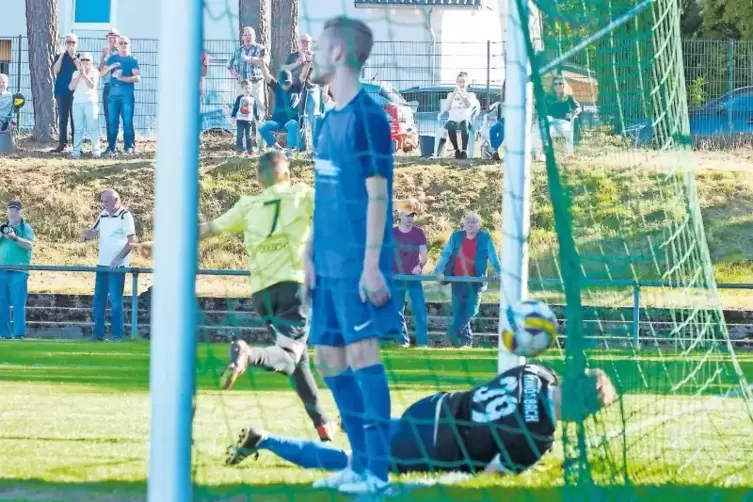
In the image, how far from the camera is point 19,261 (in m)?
15.7

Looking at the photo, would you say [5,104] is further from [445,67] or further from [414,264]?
[414,264]

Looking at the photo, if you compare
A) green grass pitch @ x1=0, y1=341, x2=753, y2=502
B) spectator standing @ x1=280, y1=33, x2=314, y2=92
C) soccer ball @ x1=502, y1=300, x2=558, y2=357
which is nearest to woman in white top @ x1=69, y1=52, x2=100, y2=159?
green grass pitch @ x1=0, y1=341, x2=753, y2=502

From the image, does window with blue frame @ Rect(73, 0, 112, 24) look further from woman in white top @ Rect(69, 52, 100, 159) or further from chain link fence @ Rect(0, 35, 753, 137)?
woman in white top @ Rect(69, 52, 100, 159)

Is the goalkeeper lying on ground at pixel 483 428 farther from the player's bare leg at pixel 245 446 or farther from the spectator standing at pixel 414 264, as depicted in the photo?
the spectator standing at pixel 414 264

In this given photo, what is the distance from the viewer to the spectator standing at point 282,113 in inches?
279

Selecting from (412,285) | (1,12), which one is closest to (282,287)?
(412,285)

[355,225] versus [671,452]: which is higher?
[355,225]

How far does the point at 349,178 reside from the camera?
522 cm

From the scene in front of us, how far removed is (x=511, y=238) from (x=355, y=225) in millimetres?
1080

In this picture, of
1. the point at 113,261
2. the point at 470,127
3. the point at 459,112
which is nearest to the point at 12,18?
the point at 470,127

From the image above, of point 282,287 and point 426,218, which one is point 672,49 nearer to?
point 282,287

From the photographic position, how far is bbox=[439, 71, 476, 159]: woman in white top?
17891 millimetres

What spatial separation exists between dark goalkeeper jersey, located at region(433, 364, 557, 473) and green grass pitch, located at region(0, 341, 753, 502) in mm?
114

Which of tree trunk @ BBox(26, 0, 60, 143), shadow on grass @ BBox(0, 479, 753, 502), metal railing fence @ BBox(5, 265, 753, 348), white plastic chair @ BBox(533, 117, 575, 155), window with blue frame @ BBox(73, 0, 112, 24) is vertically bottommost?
shadow on grass @ BBox(0, 479, 753, 502)
